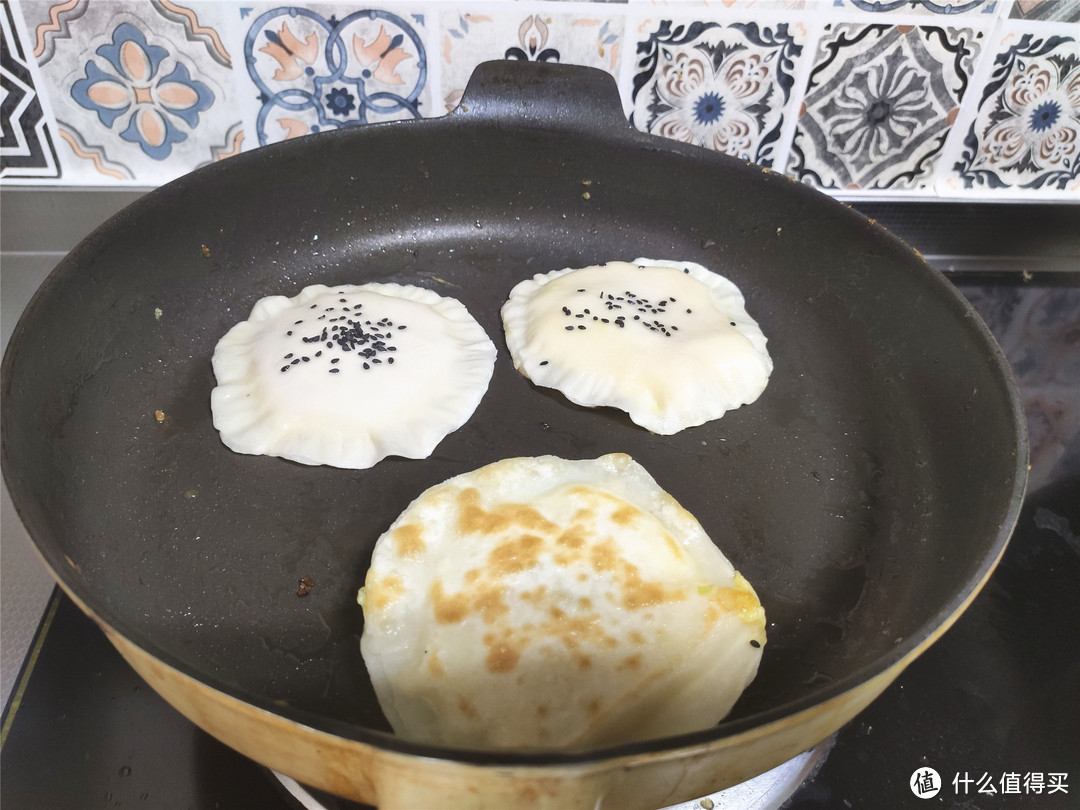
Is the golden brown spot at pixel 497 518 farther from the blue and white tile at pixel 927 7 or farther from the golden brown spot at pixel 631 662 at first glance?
Result: the blue and white tile at pixel 927 7

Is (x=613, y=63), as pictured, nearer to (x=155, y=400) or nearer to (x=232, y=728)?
(x=155, y=400)

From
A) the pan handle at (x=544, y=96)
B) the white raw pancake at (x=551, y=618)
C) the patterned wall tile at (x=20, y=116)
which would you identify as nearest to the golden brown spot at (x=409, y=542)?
the white raw pancake at (x=551, y=618)

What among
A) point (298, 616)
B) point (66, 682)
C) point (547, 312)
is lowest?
point (66, 682)

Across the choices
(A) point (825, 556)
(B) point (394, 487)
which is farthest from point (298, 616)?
(A) point (825, 556)

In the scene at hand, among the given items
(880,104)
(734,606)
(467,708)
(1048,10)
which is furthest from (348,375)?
(1048,10)

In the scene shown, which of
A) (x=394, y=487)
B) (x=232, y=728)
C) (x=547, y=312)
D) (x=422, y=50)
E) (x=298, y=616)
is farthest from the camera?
(x=422, y=50)

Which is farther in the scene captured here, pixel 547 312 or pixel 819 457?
pixel 547 312

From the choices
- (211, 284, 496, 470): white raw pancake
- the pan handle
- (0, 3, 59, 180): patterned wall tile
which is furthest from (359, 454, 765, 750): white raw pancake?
(0, 3, 59, 180): patterned wall tile

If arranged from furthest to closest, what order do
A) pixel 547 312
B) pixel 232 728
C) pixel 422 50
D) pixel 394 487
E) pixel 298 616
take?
pixel 422 50 < pixel 547 312 < pixel 394 487 < pixel 298 616 < pixel 232 728
